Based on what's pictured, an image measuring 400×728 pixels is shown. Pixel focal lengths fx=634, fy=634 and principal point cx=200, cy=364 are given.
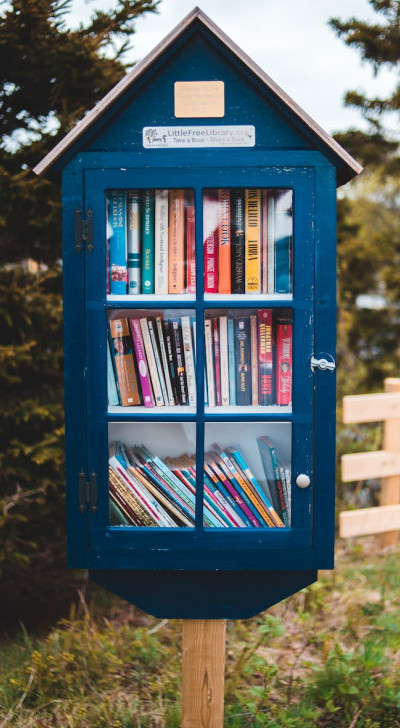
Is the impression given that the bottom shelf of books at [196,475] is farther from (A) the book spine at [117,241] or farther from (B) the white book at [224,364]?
(A) the book spine at [117,241]

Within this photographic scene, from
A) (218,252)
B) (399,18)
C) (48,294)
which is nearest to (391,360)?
(399,18)

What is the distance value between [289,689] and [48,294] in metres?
2.21

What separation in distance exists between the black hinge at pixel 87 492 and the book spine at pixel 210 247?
0.72 metres

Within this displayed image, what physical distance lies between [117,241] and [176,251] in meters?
0.20

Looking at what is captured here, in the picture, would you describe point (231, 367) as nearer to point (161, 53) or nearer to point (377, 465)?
point (161, 53)

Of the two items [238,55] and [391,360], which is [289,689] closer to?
[238,55]

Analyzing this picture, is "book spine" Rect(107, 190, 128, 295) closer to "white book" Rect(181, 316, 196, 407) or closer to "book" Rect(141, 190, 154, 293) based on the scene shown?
"book" Rect(141, 190, 154, 293)

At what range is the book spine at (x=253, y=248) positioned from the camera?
2098mm

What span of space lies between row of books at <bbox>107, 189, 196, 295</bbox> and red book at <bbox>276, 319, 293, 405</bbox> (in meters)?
0.32

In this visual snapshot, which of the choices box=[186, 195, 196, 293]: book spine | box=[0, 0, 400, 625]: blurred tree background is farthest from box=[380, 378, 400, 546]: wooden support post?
box=[186, 195, 196, 293]: book spine

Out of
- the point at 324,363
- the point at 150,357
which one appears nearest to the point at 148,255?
the point at 150,357

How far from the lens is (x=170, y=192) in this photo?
6.84 feet

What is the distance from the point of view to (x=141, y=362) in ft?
7.05

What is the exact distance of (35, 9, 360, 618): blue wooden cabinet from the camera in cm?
198
